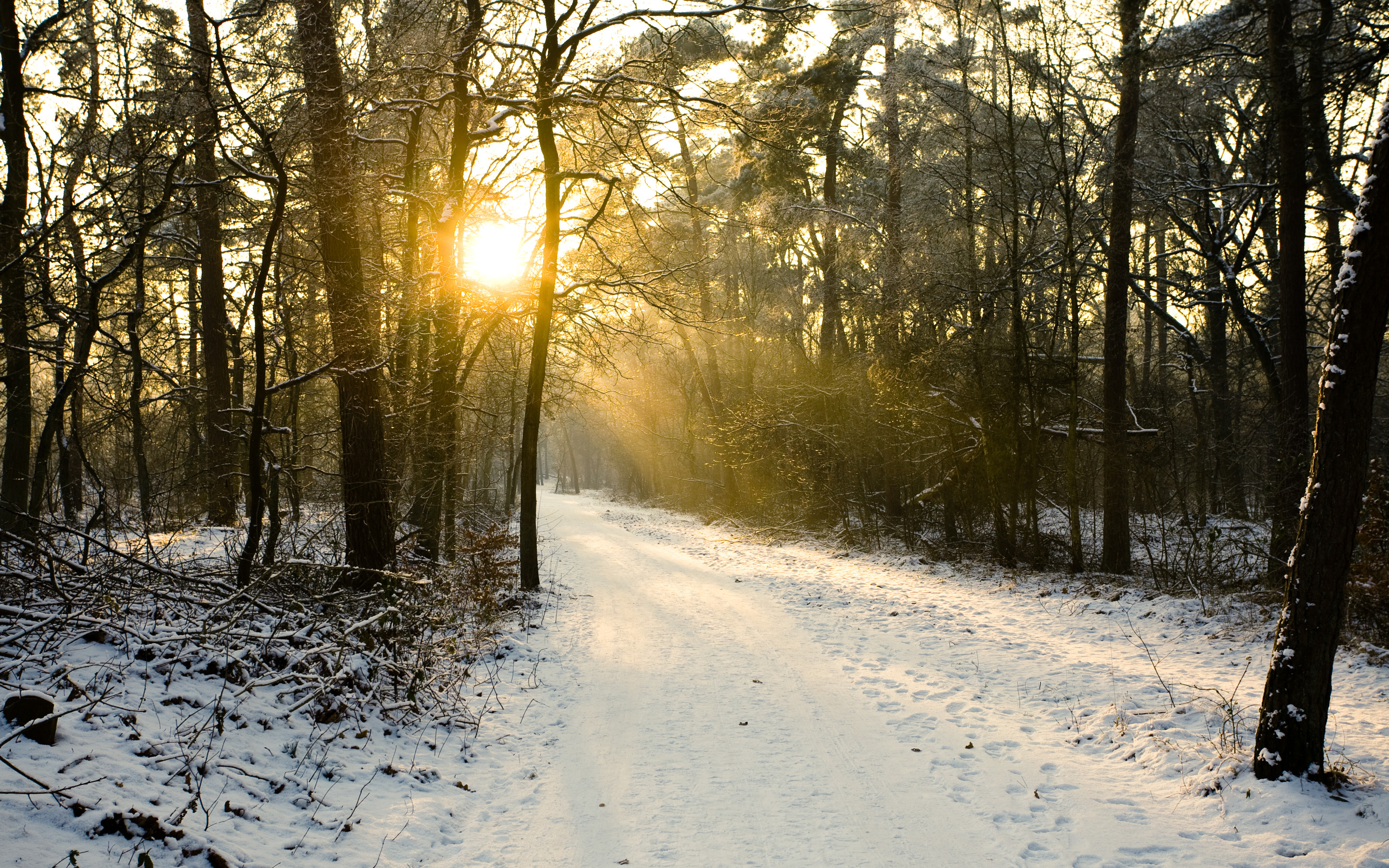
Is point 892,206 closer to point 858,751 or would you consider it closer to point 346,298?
point 346,298

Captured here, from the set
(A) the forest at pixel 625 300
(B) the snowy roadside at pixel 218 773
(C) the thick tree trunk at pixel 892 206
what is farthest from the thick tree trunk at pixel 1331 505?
(C) the thick tree trunk at pixel 892 206

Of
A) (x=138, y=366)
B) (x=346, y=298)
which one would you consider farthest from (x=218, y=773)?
(x=346, y=298)

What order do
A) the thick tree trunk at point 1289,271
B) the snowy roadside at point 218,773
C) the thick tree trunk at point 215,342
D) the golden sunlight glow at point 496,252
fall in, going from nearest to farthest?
1. the snowy roadside at point 218,773
2. the thick tree trunk at point 1289,271
3. the thick tree trunk at point 215,342
4. the golden sunlight glow at point 496,252

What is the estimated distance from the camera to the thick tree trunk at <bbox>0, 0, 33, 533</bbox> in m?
6.68

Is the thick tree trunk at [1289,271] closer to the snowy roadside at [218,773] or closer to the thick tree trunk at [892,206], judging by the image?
the thick tree trunk at [892,206]

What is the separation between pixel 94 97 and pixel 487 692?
810 centimetres

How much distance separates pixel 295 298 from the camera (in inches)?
570

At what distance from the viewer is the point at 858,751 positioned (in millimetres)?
5137

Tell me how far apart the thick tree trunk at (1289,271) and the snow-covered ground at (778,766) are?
2.26 metres

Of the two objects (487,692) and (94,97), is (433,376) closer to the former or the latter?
(94,97)

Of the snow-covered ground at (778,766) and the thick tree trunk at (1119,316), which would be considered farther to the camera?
the thick tree trunk at (1119,316)

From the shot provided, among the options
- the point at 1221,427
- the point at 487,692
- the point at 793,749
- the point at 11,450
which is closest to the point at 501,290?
the point at 11,450

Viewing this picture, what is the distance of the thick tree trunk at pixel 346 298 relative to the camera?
7.61 m

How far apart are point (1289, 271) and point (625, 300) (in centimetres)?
1108
